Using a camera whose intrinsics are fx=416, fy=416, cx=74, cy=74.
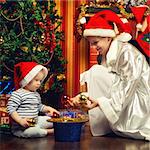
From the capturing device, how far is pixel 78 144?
Answer: 1.58 meters

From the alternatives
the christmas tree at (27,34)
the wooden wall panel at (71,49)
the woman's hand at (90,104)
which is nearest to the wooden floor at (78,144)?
the woman's hand at (90,104)

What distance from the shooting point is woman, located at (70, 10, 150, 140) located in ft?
5.37

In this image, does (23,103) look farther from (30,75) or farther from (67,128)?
(67,128)

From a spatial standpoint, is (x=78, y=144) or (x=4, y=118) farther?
(x=4, y=118)

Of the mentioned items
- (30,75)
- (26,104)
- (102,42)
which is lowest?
(26,104)

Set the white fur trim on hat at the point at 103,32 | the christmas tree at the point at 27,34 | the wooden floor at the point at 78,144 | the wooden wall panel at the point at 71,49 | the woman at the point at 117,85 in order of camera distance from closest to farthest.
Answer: the wooden floor at the point at 78,144 → the woman at the point at 117,85 → the white fur trim on hat at the point at 103,32 → the christmas tree at the point at 27,34 → the wooden wall panel at the point at 71,49

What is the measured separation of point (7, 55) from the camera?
189 cm

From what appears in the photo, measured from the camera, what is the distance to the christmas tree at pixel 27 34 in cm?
189

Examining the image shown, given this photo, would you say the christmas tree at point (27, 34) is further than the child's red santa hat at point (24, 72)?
Yes

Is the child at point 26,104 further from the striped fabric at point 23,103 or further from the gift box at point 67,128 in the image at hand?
the gift box at point 67,128

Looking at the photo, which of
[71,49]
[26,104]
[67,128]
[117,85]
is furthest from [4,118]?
[71,49]

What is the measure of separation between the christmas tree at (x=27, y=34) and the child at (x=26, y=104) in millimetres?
148

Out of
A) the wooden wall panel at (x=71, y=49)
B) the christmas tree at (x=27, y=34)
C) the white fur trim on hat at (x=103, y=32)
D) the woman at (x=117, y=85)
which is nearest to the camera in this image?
the woman at (x=117, y=85)

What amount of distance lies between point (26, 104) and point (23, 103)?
1 centimetres
